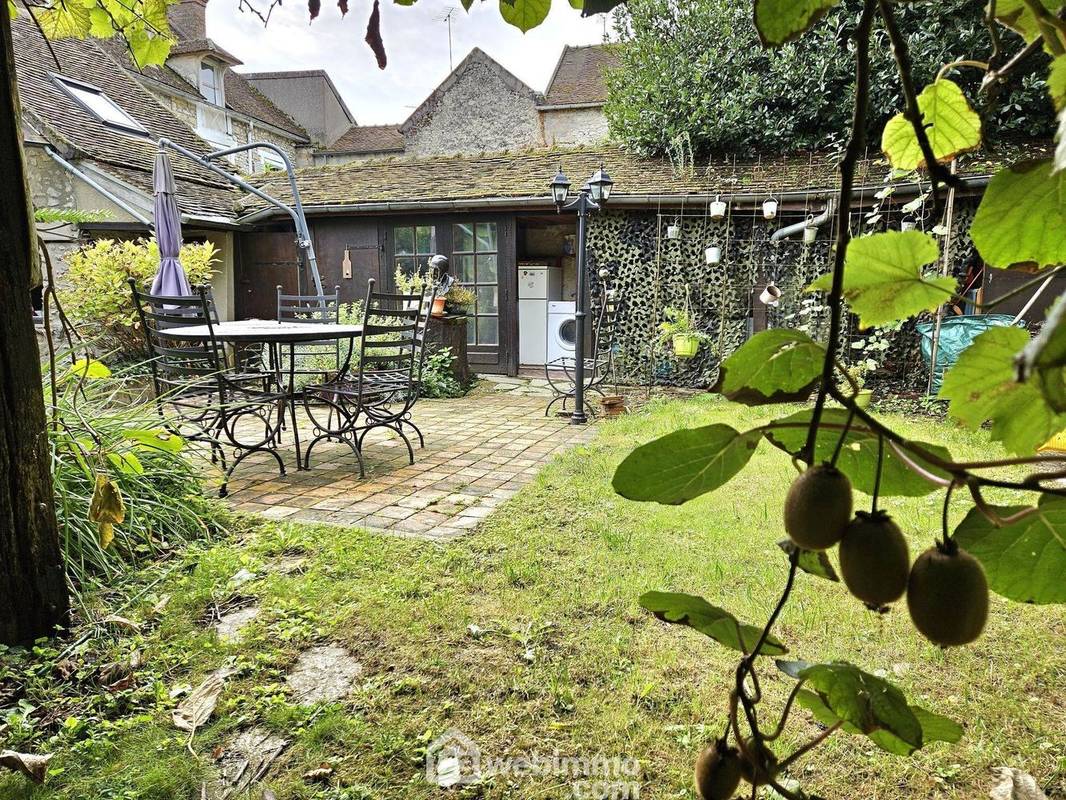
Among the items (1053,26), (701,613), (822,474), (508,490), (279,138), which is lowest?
(508,490)

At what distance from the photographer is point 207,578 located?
8.22 feet

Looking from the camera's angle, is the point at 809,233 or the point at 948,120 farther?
the point at 809,233

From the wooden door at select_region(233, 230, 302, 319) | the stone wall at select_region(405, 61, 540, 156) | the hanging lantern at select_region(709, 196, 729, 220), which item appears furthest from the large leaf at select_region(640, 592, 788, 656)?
the stone wall at select_region(405, 61, 540, 156)

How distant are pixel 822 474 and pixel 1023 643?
246cm

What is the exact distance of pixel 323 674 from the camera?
77.1 inches

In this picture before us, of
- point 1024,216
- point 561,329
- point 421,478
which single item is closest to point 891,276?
point 1024,216

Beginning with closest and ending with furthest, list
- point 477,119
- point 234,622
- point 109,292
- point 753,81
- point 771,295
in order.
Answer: point 234,622
point 109,292
point 771,295
point 753,81
point 477,119

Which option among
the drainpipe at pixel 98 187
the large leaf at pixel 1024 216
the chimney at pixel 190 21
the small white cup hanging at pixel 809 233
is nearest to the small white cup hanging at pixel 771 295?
the small white cup hanging at pixel 809 233

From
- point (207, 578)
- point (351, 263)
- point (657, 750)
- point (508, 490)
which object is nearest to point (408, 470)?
point (508, 490)

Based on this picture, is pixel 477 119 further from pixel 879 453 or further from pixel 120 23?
pixel 879 453

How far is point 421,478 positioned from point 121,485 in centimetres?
168

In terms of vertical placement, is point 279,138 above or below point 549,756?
above

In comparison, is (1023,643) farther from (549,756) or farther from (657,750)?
(549,756)

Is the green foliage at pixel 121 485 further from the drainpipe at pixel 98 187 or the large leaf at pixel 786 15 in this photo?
the drainpipe at pixel 98 187
